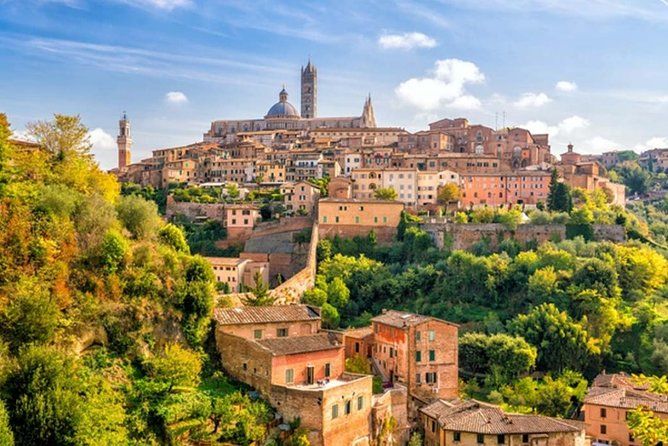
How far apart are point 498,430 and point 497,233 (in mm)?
23533

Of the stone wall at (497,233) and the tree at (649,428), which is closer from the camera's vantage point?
the tree at (649,428)

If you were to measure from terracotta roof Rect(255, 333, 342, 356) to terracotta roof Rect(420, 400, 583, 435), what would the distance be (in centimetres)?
466

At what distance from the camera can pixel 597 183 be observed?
198 feet

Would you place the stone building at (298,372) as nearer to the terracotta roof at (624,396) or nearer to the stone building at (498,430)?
the stone building at (498,430)

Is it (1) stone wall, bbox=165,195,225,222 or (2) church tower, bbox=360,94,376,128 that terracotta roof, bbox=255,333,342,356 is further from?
(2) church tower, bbox=360,94,376,128

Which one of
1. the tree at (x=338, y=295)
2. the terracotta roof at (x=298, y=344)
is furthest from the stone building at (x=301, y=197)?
the terracotta roof at (x=298, y=344)

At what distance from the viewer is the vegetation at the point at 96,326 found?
16781 mm

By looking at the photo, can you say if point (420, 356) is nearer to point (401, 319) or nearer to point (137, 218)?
point (401, 319)

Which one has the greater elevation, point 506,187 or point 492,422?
point 506,187

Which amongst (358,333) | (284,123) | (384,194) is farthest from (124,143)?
(358,333)

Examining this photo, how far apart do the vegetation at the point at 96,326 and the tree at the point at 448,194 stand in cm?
3082

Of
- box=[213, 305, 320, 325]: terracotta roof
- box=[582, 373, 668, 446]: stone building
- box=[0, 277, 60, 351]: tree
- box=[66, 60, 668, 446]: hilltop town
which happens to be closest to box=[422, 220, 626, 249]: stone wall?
box=[66, 60, 668, 446]: hilltop town

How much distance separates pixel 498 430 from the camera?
78.6 ft

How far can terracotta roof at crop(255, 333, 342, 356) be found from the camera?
885 inches
